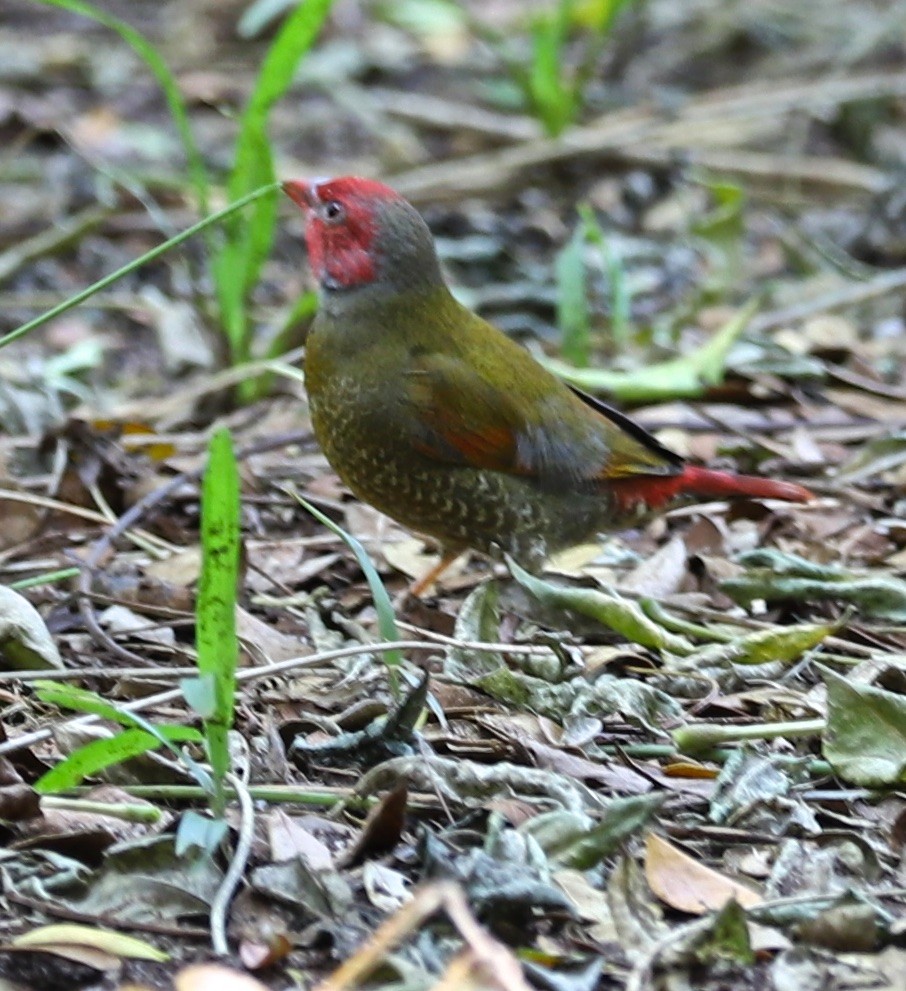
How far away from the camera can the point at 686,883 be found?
8.30 ft

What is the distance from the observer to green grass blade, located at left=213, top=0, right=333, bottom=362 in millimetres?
4672

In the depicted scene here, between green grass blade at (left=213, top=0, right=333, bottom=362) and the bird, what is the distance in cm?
75

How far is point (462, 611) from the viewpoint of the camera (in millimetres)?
3447

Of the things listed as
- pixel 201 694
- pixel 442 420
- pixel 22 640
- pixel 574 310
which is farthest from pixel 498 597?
pixel 574 310

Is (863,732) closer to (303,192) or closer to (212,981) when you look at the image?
(212,981)

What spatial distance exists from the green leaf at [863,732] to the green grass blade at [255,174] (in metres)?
2.50

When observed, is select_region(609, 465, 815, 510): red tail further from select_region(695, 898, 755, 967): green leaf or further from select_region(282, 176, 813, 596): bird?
select_region(695, 898, 755, 967): green leaf

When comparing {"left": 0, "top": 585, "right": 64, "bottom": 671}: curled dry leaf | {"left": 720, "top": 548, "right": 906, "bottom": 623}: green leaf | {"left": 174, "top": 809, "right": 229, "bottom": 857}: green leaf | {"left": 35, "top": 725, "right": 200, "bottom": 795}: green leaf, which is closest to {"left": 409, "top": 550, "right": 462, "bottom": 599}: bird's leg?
{"left": 720, "top": 548, "right": 906, "bottom": 623}: green leaf

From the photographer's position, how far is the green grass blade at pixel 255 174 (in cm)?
467

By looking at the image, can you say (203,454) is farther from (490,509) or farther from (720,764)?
(720,764)

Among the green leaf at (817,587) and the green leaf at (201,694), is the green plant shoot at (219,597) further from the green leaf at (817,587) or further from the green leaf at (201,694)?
the green leaf at (817,587)

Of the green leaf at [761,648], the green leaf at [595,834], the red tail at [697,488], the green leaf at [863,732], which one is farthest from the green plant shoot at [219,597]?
the red tail at [697,488]

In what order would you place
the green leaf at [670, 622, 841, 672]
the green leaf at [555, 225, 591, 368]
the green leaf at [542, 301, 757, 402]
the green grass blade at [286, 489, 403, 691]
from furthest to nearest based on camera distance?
the green leaf at [555, 225, 591, 368], the green leaf at [542, 301, 757, 402], the green leaf at [670, 622, 841, 672], the green grass blade at [286, 489, 403, 691]

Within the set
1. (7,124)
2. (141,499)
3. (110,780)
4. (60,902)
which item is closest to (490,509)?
(141,499)
